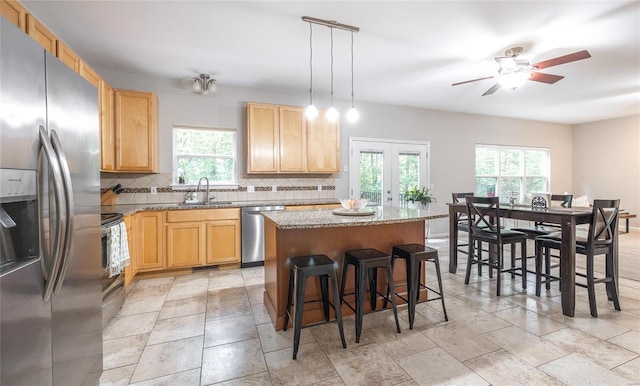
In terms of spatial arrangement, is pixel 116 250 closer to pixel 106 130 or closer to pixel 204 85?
pixel 106 130

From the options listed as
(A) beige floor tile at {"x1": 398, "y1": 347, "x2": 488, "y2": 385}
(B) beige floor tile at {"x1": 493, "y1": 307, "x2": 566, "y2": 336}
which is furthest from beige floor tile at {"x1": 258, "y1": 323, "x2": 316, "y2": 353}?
(B) beige floor tile at {"x1": 493, "y1": 307, "x2": 566, "y2": 336}

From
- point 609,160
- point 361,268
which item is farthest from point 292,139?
point 609,160

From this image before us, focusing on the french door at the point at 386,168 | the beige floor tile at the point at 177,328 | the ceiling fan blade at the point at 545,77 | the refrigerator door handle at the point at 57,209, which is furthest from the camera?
the french door at the point at 386,168

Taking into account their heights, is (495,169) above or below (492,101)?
below

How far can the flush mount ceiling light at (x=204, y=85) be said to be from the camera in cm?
400

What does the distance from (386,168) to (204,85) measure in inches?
132

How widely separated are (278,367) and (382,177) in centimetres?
414

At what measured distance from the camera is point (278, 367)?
6.09 feet

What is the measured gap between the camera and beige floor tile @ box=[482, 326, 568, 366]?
1.93 m

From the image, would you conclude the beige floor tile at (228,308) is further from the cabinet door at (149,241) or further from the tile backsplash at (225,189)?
the tile backsplash at (225,189)

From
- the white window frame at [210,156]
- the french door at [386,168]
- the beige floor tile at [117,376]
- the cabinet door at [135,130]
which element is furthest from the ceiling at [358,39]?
the beige floor tile at [117,376]

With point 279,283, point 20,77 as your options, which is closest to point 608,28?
point 279,283

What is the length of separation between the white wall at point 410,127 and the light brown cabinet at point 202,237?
0.95 metres

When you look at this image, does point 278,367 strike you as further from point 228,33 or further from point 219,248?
point 228,33
